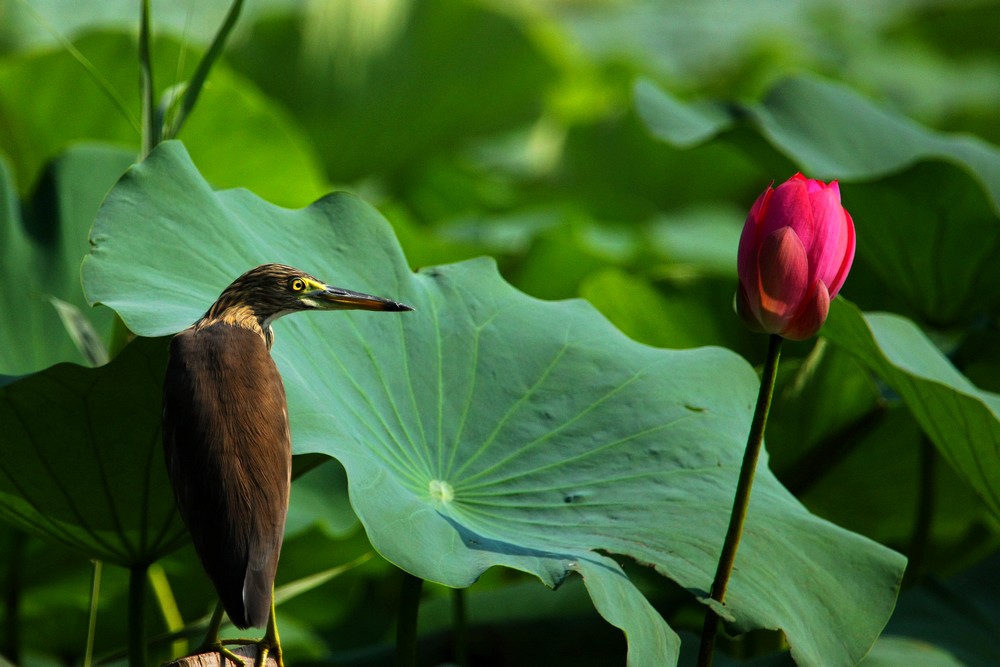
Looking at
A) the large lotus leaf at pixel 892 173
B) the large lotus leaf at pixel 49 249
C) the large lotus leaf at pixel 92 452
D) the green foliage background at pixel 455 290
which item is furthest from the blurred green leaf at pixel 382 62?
the large lotus leaf at pixel 92 452

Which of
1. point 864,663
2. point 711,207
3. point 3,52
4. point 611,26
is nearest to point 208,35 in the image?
point 3,52

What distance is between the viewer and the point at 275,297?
58 centimetres

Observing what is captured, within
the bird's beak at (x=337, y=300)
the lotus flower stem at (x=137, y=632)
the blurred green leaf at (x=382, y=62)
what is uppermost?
the bird's beak at (x=337, y=300)

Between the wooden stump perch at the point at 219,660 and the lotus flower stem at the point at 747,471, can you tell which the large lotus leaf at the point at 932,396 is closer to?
the lotus flower stem at the point at 747,471

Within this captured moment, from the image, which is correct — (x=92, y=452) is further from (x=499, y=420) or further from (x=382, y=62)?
(x=382, y=62)

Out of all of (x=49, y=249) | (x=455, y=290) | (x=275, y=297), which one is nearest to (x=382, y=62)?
(x=49, y=249)

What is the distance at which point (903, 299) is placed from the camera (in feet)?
4.52

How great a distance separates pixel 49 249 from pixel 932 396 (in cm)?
91

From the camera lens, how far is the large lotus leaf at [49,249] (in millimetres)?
1055

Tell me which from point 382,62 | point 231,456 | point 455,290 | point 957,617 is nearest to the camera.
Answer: point 231,456

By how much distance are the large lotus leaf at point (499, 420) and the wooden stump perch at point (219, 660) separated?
0.32 feet

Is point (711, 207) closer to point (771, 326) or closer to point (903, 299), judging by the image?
point (903, 299)

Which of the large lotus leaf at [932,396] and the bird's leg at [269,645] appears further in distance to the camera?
the large lotus leaf at [932,396]

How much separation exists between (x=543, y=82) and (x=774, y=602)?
1970 millimetres
